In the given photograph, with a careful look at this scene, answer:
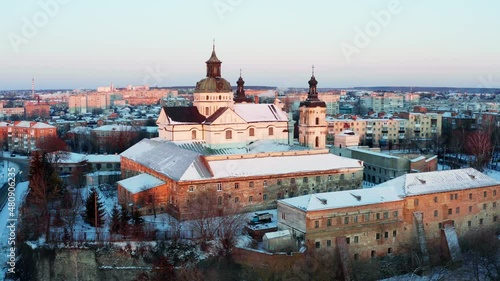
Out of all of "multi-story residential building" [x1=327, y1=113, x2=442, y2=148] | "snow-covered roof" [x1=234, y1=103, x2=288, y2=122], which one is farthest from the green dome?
"multi-story residential building" [x1=327, y1=113, x2=442, y2=148]

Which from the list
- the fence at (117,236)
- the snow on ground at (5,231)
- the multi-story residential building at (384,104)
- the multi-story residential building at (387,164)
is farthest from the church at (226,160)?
the multi-story residential building at (384,104)

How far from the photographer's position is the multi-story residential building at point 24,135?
68.1 metres

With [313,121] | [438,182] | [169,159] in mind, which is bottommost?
[438,182]

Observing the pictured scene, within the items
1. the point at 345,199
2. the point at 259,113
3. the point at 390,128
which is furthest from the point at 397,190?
the point at 390,128

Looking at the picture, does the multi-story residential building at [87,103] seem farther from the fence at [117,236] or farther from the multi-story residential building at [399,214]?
the multi-story residential building at [399,214]

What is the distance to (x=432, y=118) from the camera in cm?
7531

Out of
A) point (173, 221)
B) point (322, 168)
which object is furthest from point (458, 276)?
point (173, 221)

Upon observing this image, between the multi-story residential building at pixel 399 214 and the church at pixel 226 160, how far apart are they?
5.44m

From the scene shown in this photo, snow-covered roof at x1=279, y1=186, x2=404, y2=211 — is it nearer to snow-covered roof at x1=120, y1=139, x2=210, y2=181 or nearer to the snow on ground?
snow-covered roof at x1=120, y1=139, x2=210, y2=181

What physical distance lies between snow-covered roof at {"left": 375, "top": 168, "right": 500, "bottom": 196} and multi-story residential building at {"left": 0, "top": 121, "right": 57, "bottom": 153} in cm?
5062

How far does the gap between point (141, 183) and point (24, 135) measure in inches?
1658

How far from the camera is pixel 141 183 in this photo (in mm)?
33844

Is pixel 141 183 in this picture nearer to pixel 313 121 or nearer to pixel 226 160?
pixel 226 160

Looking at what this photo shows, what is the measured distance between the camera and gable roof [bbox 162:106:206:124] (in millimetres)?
41047
